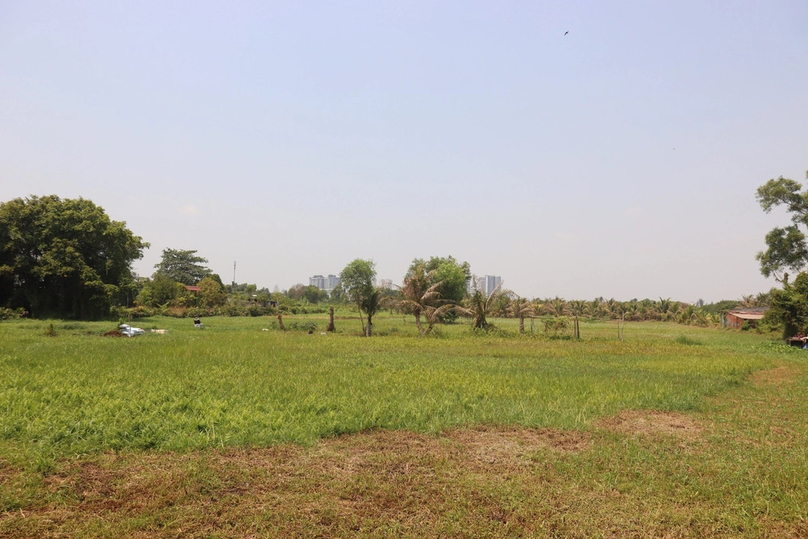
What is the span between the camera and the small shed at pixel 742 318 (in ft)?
103

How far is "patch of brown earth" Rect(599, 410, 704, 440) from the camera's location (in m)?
6.78

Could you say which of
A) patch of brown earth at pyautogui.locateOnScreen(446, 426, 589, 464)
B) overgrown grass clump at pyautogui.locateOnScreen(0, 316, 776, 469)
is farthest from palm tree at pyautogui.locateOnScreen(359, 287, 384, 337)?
patch of brown earth at pyautogui.locateOnScreen(446, 426, 589, 464)

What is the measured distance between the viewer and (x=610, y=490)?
475cm

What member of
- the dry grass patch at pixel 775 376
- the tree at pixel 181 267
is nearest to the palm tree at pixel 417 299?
the dry grass patch at pixel 775 376

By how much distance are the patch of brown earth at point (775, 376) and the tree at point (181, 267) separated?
240 feet

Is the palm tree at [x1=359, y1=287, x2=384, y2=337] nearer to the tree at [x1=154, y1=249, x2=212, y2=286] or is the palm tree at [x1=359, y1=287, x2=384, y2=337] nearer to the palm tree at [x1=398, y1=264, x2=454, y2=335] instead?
the palm tree at [x1=398, y1=264, x2=454, y2=335]

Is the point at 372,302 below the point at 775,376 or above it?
above

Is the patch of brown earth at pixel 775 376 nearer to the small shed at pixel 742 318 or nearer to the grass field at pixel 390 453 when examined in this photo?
the grass field at pixel 390 453

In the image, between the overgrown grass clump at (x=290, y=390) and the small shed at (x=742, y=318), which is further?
the small shed at (x=742, y=318)

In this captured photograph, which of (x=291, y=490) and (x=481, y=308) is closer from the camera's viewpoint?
(x=291, y=490)

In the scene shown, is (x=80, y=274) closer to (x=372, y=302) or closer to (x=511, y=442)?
(x=372, y=302)

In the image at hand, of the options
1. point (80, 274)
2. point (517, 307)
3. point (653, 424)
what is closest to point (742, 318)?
point (517, 307)

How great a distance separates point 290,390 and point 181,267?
7236 cm

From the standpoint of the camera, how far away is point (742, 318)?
32.8 meters
